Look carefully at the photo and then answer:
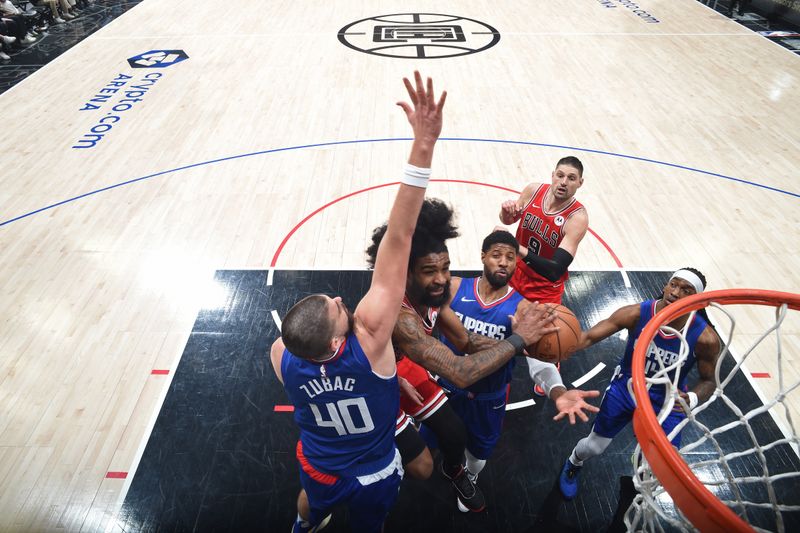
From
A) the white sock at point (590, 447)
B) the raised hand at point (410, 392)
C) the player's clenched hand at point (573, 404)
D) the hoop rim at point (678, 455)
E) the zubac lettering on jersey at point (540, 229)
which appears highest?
the hoop rim at point (678, 455)

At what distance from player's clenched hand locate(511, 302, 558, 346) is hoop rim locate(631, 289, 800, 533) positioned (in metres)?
0.46

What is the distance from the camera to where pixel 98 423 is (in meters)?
3.98

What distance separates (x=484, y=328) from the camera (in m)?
3.07

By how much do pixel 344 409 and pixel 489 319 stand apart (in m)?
1.07

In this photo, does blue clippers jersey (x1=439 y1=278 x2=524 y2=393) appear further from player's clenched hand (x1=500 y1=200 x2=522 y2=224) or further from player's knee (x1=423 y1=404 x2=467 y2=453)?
player's clenched hand (x1=500 y1=200 x2=522 y2=224)

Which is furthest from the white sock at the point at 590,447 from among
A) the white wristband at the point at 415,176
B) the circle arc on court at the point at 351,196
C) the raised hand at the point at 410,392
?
the circle arc on court at the point at 351,196

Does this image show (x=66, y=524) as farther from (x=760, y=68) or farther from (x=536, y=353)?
(x=760, y=68)

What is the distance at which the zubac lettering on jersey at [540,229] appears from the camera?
411 cm

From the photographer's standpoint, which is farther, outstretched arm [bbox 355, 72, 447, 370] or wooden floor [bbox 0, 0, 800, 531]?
wooden floor [bbox 0, 0, 800, 531]

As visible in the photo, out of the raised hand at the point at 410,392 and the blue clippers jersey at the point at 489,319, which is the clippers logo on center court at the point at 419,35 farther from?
the raised hand at the point at 410,392

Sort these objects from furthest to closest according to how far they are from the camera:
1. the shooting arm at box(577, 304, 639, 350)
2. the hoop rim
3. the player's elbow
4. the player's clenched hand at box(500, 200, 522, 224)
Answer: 1. the player's clenched hand at box(500, 200, 522, 224)
2. the player's elbow
3. the shooting arm at box(577, 304, 639, 350)
4. the hoop rim

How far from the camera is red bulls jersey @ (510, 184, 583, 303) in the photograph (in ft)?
13.3

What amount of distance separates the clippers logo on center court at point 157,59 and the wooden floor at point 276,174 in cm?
27

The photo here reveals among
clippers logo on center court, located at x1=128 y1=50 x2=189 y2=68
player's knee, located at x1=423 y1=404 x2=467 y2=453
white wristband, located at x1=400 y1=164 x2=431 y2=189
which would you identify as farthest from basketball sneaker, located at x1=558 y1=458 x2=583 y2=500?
clippers logo on center court, located at x1=128 y1=50 x2=189 y2=68
